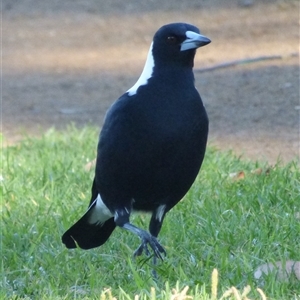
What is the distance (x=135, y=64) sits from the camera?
7.47 m

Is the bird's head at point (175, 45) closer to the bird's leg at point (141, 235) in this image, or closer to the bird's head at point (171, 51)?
the bird's head at point (171, 51)

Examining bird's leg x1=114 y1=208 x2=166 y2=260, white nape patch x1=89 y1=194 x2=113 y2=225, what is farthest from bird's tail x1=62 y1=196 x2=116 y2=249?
bird's leg x1=114 y1=208 x2=166 y2=260

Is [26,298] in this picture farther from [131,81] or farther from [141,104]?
[131,81]

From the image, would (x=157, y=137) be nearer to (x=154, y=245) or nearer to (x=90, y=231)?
(x=154, y=245)

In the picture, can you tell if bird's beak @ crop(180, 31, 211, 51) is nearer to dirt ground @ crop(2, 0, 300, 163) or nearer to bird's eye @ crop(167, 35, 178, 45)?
bird's eye @ crop(167, 35, 178, 45)

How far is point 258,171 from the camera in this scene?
425cm

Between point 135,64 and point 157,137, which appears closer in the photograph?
Result: point 157,137

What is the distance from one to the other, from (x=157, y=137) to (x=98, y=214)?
687 mm

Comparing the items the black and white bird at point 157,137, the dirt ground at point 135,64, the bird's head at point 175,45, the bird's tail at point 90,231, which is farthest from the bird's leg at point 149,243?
the dirt ground at point 135,64

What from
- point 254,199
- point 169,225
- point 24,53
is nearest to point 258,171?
point 254,199

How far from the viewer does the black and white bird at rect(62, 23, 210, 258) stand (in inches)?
120

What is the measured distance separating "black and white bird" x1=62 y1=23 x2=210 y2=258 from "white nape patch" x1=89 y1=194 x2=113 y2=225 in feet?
0.69

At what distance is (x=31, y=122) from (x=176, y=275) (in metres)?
3.21

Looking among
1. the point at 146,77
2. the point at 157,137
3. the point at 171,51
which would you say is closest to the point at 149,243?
the point at 157,137
